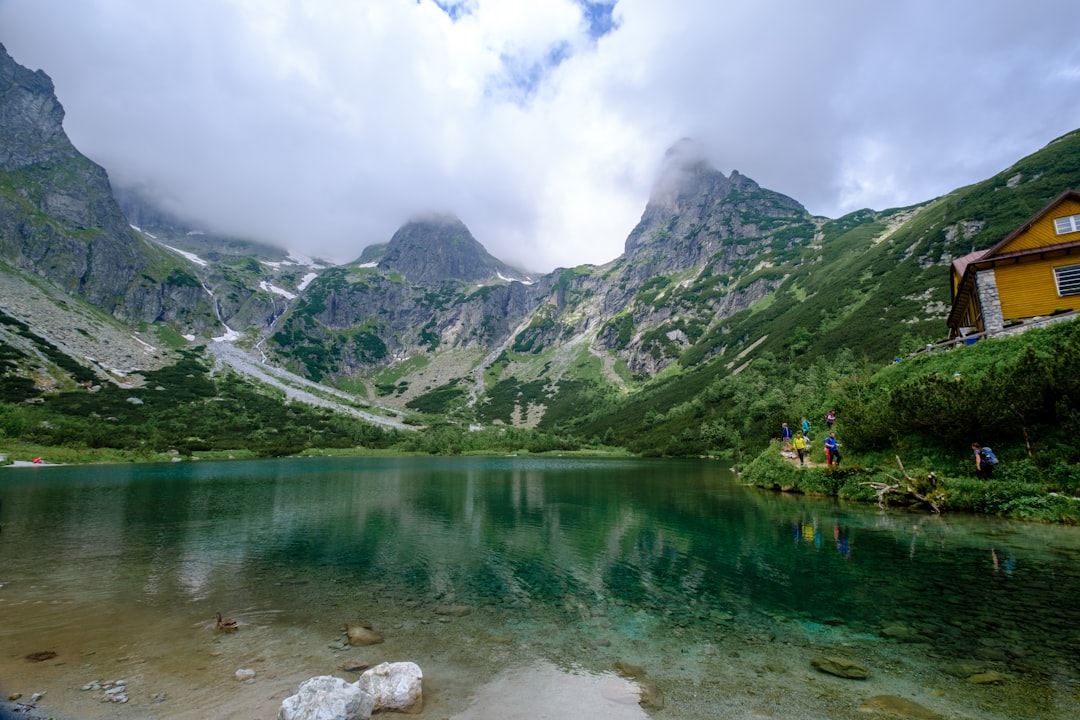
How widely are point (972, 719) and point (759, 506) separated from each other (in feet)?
92.8

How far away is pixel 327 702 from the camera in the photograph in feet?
26.6

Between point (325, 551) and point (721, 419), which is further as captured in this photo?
point (721, 419)

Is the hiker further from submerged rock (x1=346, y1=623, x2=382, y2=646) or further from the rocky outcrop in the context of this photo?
the rocky outcrop

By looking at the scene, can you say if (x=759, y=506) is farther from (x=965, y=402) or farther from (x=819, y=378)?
(x=819, y=378)

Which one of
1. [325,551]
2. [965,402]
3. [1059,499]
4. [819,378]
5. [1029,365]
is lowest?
[325,551]

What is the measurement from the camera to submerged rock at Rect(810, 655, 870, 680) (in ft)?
32.4

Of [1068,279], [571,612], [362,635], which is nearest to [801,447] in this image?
[1068,279]

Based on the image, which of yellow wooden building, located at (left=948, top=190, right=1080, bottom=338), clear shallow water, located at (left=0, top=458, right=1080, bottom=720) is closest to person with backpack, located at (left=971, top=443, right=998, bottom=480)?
clear shallow water, located at (left=0, top=458, right=1080, bottom=720)

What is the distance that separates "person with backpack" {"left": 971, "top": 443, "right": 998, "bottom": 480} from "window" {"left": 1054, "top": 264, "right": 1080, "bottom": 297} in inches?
840

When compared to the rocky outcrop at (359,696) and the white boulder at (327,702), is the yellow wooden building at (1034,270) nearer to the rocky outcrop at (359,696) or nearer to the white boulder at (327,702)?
the rocky outcrop at (359,696)

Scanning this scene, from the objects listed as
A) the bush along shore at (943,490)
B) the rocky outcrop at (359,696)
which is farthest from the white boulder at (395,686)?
the bush along shore at (943,490)

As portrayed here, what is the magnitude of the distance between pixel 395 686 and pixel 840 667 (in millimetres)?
9357

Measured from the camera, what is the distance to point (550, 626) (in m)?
13.6

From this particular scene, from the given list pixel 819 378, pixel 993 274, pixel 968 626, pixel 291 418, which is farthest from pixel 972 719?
pixel 291 418
